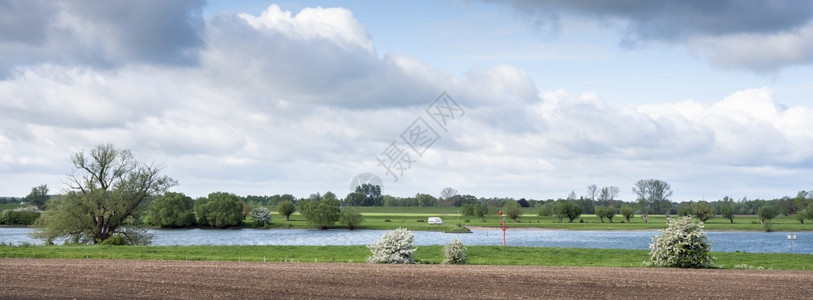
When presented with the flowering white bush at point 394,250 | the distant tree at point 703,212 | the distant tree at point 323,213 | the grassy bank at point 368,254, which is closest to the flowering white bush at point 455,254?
the grassy bank at point 368,254

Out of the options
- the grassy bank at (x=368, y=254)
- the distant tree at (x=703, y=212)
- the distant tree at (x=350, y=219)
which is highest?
the distant tree at (x=703, y=212)

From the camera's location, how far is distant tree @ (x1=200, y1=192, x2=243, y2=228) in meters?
117

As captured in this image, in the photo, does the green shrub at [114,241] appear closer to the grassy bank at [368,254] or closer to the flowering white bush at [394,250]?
the grassy bank at [368,254]

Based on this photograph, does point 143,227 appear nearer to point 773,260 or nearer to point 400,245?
point 400,245

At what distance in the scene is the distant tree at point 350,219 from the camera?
11550 cm

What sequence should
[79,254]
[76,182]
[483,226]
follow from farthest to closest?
[483,226] → [76,182] → [79,254]

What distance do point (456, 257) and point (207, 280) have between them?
1444cm

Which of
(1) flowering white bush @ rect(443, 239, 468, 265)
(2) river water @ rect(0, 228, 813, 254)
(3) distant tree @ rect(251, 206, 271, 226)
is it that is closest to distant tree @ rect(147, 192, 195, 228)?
(3) distant tree @ rect(251, 206, 271, 226)

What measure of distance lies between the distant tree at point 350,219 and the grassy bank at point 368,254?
67.1m

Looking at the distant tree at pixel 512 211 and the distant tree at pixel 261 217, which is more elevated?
the distant tree at pixel 512 211

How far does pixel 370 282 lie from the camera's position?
27.5 metres

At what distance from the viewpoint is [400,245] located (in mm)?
36375

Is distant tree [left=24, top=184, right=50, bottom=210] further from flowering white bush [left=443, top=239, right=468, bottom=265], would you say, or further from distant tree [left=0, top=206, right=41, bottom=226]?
flowering white bush [left=443, top=239, right=468, bottom=265]

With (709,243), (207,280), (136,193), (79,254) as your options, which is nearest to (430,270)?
(207,280)
